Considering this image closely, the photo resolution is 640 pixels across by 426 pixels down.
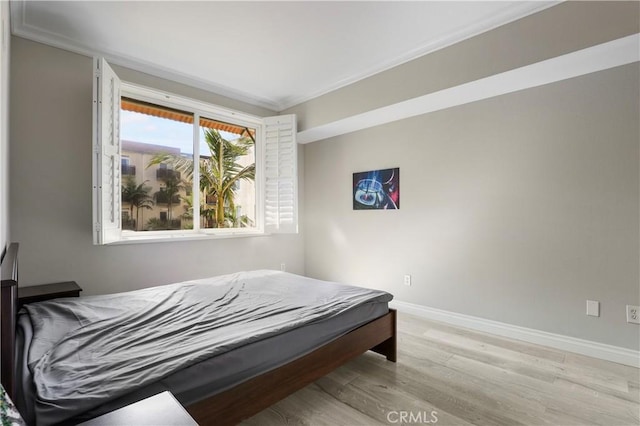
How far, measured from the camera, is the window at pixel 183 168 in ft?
8.88

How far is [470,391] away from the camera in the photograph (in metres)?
1.99

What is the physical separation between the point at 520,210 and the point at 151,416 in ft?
10.0

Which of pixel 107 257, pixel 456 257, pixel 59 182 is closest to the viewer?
pixel 59 182

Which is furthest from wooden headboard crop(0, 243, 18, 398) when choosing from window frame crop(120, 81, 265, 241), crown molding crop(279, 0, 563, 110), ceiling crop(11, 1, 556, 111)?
crown molding crop(279, 0, 563, 110)

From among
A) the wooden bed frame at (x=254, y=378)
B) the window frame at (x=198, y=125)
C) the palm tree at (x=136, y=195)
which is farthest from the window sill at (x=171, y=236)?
the wooden bed frame at (x=254, y=378)

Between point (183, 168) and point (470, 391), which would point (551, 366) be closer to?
point (470, 391)

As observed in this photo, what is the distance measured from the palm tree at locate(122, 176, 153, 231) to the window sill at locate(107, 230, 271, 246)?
15 cm

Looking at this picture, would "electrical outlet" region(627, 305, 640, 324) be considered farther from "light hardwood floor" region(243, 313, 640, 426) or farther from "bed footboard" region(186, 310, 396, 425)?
"bed footboard" region(186, 310, 396, 425)

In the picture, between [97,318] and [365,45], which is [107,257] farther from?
[365,45]

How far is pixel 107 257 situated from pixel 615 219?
4.24 metres

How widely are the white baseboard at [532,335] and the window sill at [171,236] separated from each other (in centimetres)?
214

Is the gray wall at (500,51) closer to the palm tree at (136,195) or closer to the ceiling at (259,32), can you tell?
the ceiling at (259,32)

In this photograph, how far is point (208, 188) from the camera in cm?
382

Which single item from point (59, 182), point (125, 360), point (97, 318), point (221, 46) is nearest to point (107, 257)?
point (59, 182)
